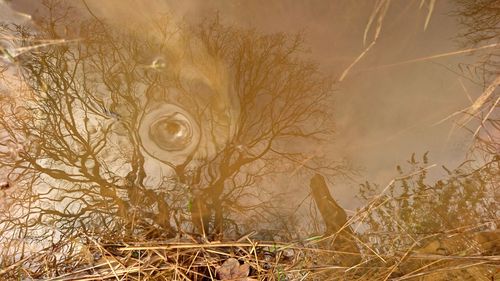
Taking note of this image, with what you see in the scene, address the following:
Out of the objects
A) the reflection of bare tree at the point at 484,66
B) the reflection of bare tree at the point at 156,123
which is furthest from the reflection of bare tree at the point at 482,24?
the reflection of bare tree at the point at 156,123

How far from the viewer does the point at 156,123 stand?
230 cm

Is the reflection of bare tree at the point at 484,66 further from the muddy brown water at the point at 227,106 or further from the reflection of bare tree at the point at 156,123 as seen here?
the reflection of bare tree at the point at 156,123

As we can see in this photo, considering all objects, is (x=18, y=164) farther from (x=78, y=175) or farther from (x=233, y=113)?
(x=233, y=113)

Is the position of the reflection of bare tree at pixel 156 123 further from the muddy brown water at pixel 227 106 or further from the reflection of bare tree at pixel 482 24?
the reflection of bare tree at pixel 482 24

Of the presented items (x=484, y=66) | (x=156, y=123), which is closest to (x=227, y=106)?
(x=156, y=123)

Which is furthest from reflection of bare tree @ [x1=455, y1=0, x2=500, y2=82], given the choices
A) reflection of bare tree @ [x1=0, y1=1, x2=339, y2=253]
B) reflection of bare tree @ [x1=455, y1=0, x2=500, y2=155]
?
reflection of bare tree @ [x1=0, y1=1, x2=339, y2=253]

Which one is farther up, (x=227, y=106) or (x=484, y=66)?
(x=227, y=106)

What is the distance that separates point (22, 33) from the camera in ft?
7.16

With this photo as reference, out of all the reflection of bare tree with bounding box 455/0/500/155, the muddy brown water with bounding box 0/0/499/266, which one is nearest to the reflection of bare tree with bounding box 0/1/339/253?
the muddy brown water with bounding box 0/0/499/266

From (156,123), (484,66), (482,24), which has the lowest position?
(484,66)

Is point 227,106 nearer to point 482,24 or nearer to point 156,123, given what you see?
point 156,123

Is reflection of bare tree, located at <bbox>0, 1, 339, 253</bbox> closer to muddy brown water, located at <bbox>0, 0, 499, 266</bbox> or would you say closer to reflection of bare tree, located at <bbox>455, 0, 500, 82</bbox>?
muddy brown water, located at <bbox>0, 0, 499, 266</bbox>

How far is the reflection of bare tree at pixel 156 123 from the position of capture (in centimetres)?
221

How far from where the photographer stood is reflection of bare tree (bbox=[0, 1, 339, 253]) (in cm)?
221
